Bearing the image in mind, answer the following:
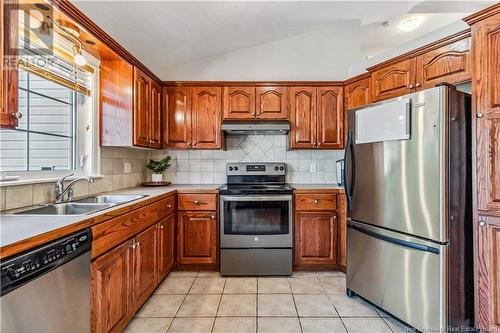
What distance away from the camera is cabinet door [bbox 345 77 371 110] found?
Result: 281 centimetres

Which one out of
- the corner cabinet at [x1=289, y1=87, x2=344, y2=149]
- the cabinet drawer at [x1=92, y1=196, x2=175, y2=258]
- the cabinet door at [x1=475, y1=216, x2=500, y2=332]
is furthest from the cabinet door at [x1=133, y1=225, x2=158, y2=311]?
the cabinet door at [x1=475, y1=216, x2=500, y2=332]

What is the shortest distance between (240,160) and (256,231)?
1.02m

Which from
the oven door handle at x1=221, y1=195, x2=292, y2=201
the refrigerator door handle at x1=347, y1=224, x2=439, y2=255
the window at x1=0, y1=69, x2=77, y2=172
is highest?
the window at x1=0, y1=69, x2=77, y2=172

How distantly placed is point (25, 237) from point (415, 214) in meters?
2.11

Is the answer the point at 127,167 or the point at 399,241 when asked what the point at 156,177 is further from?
the point at 399,241

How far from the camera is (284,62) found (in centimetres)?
333

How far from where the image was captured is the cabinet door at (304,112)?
3115mm

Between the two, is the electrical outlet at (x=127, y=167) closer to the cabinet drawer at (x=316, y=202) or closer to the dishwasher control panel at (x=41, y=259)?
the dishwasher control panel at (x=41, y=259)

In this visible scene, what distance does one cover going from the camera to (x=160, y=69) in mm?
3334

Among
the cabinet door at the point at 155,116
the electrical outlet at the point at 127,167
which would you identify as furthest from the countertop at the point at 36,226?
the cabinet door at the point at 155,116

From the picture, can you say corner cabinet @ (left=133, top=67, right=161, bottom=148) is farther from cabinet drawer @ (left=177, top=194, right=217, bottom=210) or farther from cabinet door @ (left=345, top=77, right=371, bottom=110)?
cabinet door @ (left=345, top=77, right=371, bottom=110)

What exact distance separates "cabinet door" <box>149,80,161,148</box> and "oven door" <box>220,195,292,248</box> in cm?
99

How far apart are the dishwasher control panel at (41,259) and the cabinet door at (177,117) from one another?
1.90 m

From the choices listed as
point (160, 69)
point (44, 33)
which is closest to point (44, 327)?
point (44, 33)
